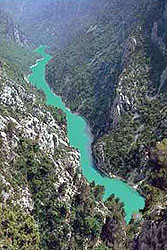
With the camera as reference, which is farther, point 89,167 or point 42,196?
point 89,167

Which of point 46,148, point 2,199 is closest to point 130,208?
point 46,148

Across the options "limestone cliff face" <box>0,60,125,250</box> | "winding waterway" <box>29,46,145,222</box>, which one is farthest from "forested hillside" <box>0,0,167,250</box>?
"winding waterway" <box>29,46,145,222</box>

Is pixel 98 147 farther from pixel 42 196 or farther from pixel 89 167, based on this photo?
pixel 42 196

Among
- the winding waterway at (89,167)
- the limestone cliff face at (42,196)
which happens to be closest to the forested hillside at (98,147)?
the limestone cliff face at (42,196)

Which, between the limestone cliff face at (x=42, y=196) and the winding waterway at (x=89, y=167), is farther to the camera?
the winding waterway at (x=89, y=167)

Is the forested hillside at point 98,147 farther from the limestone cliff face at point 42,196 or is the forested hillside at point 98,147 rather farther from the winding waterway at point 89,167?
the winding waterway at point 89,167

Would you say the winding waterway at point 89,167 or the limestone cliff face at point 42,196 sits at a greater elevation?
the winding waterway at point 89,167

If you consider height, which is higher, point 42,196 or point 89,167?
point 89,167

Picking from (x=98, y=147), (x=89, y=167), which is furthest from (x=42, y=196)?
(x=98, y=147)

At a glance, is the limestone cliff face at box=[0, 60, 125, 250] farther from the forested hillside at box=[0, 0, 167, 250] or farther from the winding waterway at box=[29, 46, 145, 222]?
the winding waterway at box=[29, 46, 145, 222]

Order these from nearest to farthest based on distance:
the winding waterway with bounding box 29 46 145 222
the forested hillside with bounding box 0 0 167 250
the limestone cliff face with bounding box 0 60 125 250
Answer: the forested hillside with bounding box 0 0 167 250 → the limestone cliff face with bounding box 0 60 125 250 → the winding waterway with bounding box 29 46 145 222

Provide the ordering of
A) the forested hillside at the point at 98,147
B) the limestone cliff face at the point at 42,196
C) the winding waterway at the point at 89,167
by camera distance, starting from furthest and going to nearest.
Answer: the winding waterway at the point at 89,167 → the limestone cliff face at the point at 42,196 → the forested hillside at the point at 98,147
